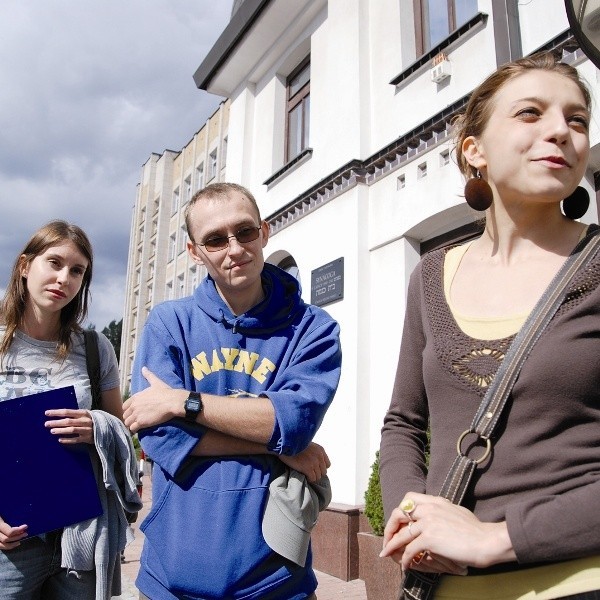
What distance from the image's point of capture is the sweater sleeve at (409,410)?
1.42 meters

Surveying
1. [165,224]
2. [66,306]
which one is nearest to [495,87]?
[66,306]

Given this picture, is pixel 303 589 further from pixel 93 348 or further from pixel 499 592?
pixel 93 348

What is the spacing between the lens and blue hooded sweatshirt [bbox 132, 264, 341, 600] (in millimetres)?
1651

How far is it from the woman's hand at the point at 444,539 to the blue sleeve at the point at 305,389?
0.65 meters

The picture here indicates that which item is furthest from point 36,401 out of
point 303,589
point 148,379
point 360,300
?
point 360,300

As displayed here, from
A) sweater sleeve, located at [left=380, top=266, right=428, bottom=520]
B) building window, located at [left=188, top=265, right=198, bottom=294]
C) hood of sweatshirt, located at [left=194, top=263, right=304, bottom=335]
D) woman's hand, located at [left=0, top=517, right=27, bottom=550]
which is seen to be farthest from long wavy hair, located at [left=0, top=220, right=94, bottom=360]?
building window, located at [left=188, top=265, right=198, bottom=294]

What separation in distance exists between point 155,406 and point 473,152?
1204mm

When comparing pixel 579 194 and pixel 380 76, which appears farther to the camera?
pixel 380 76

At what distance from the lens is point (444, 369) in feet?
4.23

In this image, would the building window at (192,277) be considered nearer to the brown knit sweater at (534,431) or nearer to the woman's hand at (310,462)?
the woman's hand at (310,462)

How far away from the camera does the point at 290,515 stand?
1.71 metres

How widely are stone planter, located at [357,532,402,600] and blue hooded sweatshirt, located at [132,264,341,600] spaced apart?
9.29ft

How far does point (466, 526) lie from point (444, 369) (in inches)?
13.9

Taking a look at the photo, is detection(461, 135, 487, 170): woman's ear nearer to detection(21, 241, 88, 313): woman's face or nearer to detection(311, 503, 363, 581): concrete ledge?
detection(21, 241, 88, 313): woman's face
